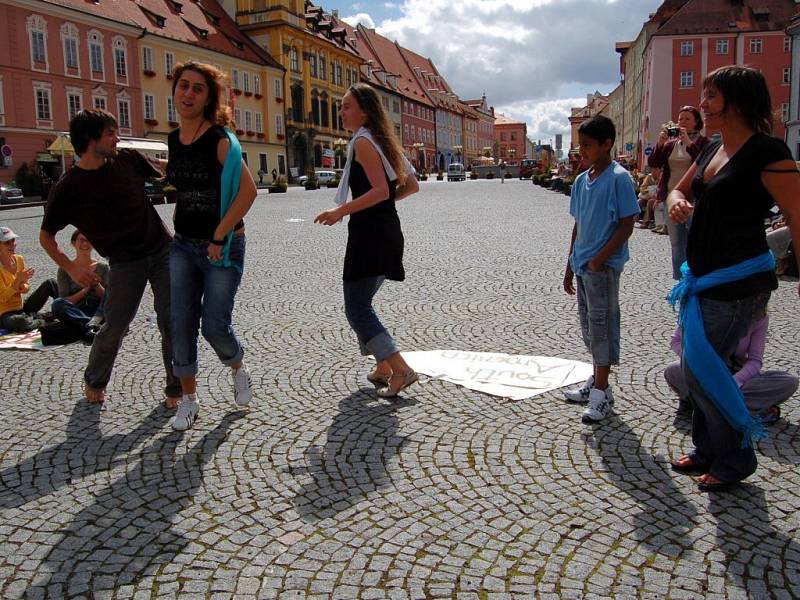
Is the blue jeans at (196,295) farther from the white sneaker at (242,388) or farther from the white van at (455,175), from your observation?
the white van at (455,175)

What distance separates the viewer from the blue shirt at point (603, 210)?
4.21 m

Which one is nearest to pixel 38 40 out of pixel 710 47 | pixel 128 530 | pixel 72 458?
pixel 72 458

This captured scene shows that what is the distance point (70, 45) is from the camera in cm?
4394

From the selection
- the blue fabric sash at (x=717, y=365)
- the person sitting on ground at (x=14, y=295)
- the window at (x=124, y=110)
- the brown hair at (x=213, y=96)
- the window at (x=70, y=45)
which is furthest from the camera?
the window at (x=124, y=110)

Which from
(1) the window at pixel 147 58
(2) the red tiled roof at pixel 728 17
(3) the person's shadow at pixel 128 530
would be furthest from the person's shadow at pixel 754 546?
(2) the red tiled roof at pixel 728 17

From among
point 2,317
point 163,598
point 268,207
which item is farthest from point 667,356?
point 268,207

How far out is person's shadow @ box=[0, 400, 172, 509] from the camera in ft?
11.7

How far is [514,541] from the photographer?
297 cm

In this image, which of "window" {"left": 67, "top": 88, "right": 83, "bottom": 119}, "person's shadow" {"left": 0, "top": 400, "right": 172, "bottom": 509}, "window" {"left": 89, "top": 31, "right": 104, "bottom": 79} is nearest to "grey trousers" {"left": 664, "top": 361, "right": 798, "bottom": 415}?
"person's shadow" {"left": 0, "top": 400, "right": 172, "bottom": 509}

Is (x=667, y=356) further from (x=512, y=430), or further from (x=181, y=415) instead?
(x=181, y=415)

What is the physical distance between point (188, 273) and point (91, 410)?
1165mm

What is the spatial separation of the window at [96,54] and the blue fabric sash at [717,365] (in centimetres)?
4827

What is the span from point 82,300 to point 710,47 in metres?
62.2

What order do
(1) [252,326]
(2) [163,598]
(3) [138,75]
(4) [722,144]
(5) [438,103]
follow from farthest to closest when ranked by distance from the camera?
(5) [438,103] < (3) [138,75] < (1) [252,326] < (4) [722,144] < (2) [163,598]
